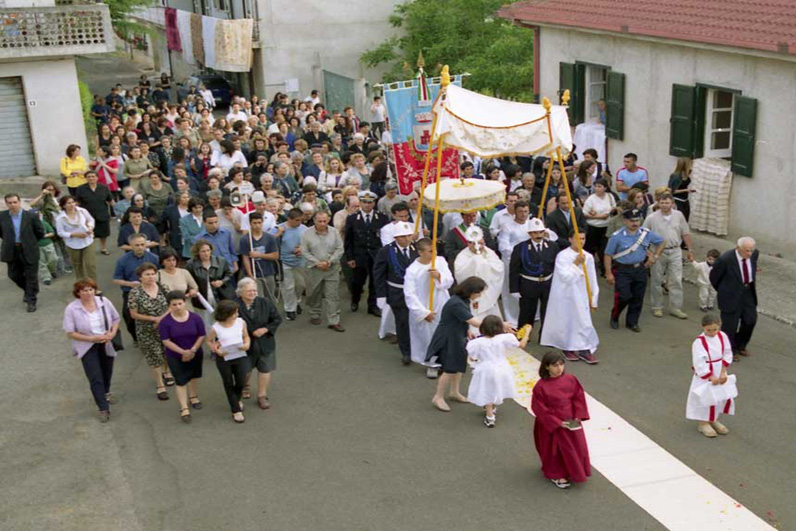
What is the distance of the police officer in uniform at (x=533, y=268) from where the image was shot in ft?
38.3

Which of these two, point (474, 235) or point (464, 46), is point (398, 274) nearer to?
point (474, 235)

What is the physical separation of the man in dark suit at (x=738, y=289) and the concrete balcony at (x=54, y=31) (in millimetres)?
16985

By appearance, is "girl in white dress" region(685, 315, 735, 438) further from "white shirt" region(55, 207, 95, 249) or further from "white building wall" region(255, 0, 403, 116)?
"white building wall" region(255, 0, 403, 116)

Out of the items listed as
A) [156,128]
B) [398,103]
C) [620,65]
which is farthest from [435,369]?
[156,128]

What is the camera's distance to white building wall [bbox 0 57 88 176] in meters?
23.3

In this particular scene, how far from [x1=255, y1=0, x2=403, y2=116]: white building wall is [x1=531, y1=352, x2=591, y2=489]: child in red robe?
24115 mm

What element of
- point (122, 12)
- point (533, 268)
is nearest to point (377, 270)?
point (533, 268)

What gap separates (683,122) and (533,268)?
6.29 meters

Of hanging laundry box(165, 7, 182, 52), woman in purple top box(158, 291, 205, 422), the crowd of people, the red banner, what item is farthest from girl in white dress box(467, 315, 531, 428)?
hanging laundry box(165, 7, 182, 52)

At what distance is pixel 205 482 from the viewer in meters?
8.80

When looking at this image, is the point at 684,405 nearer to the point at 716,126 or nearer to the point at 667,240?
the point at 667,240

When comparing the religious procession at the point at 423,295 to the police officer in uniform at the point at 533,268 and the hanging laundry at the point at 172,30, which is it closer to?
the police officer in uniform at the point at 533,268

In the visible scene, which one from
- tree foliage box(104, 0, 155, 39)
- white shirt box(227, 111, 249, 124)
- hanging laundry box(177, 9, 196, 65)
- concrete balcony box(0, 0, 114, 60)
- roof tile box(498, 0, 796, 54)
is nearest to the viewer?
roof tile box(498, 0, 796, 54)

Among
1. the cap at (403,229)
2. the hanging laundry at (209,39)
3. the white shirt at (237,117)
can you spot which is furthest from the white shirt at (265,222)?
the hanging laundry at (209,39)
